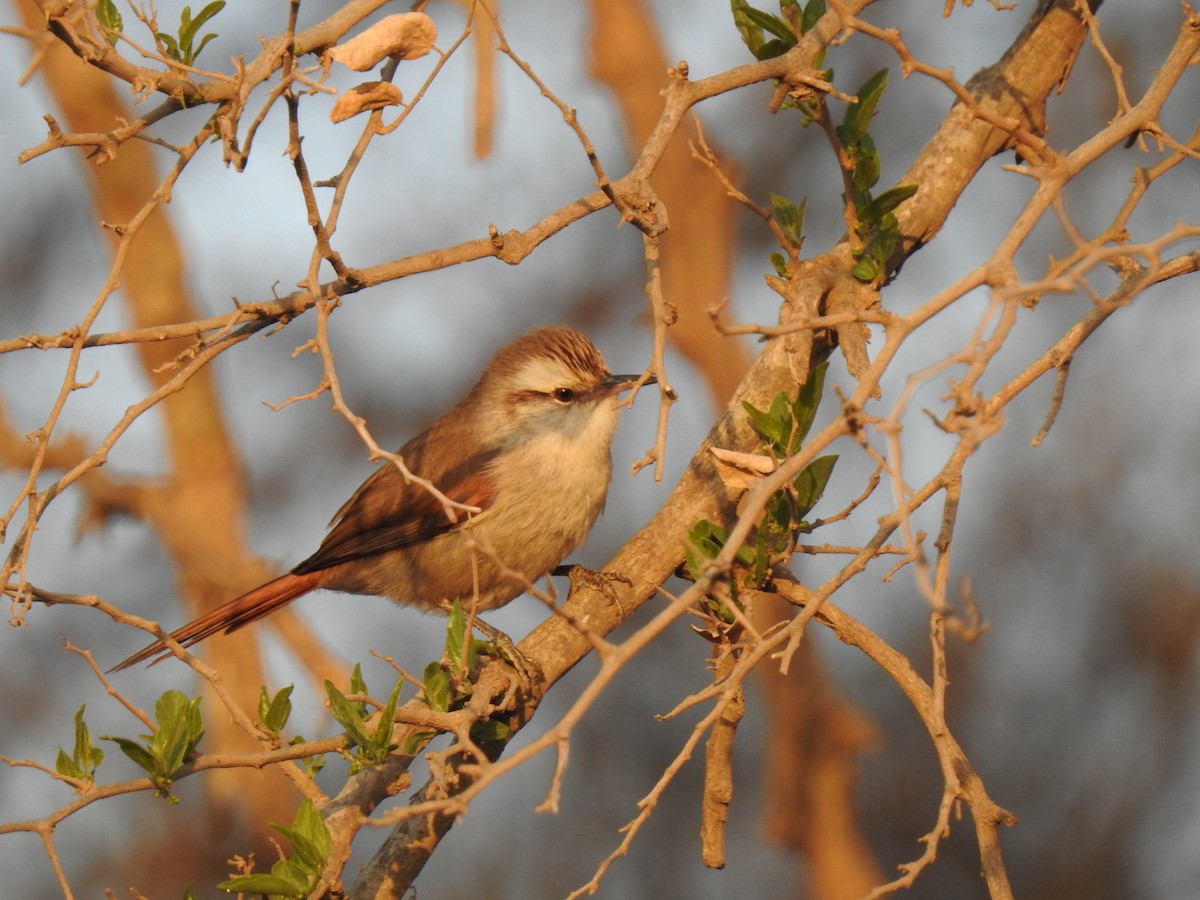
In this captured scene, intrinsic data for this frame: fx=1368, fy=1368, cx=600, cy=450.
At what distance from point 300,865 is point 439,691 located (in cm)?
50

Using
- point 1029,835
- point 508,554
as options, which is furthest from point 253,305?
point 1029,835

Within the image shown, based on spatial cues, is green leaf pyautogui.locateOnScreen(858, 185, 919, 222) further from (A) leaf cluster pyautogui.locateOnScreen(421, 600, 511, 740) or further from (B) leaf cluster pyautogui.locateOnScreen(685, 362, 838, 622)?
(A) leaf cluster pyautogui.locateOnScreen(421, 600, 511, 740)

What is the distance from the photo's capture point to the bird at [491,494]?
4.96 m

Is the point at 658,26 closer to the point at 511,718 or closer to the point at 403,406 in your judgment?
the point at 403,406

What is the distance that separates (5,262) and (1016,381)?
7.57 meters

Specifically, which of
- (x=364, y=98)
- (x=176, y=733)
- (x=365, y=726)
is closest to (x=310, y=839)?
(x=365, y=726)

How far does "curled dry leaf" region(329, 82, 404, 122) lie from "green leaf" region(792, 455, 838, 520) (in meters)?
1.36

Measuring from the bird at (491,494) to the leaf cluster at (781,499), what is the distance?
150 cm

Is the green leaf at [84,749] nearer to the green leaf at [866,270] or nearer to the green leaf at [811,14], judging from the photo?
the green leaf at [866,270]

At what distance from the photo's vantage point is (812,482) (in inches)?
137

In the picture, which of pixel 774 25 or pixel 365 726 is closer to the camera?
pixel 365 726

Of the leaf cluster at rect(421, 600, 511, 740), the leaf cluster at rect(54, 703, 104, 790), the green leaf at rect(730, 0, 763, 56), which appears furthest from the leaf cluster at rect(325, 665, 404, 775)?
the green leaf at rect(730, 0, 763, 56)

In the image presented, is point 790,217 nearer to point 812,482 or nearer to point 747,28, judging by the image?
point 747,28

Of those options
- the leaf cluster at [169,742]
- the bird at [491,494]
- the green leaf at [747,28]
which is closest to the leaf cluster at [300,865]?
the leaf cluster at [169,742]
